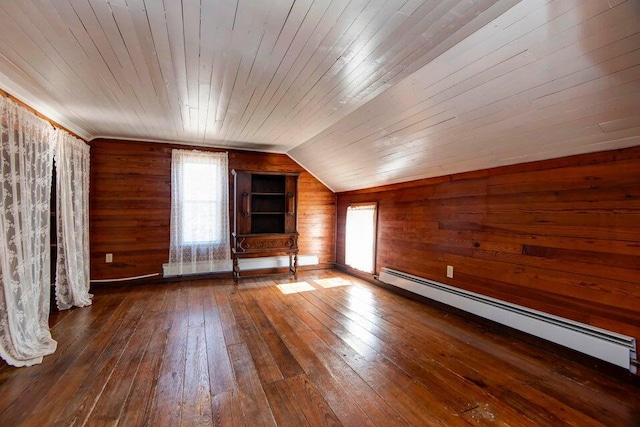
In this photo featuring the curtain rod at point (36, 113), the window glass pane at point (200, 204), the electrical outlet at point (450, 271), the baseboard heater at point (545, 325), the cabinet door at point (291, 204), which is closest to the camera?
the baseboard heater at point (545, 325)

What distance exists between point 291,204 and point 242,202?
0.76m

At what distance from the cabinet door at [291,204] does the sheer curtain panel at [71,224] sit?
2.53 meters

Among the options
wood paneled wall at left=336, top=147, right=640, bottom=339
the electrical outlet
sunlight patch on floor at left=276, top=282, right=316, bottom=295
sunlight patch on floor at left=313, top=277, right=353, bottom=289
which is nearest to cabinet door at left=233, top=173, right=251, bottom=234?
sunlight patch on floor at left=276, top=282, right=316, bottom=295

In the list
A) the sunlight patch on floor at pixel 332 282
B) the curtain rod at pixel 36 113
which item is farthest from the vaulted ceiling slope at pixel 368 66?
the sunlight patch on floor at pixel 332 282

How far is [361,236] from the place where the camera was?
452 cm

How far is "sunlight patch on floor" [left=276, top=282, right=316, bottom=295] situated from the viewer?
3795mm

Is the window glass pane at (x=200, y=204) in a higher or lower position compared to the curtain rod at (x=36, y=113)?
lower

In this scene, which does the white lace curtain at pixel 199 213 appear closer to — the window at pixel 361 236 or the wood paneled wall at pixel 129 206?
the wood paneled wall at pixel 129 206

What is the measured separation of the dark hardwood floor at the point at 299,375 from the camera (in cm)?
152

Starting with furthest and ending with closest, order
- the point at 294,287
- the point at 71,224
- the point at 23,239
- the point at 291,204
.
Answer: the point at 291,204
the point at 294,287
the point at 71,224
the point at 23,239

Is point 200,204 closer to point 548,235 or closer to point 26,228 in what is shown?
point 26,228

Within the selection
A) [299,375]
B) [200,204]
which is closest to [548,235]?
[299,375]

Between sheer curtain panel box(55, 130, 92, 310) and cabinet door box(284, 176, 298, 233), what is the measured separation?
2.53 meters

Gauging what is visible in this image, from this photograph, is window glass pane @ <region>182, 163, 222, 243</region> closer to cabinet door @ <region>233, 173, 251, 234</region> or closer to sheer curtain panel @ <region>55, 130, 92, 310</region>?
cabinet door @ <region>233, 173, 251, 234</region>
